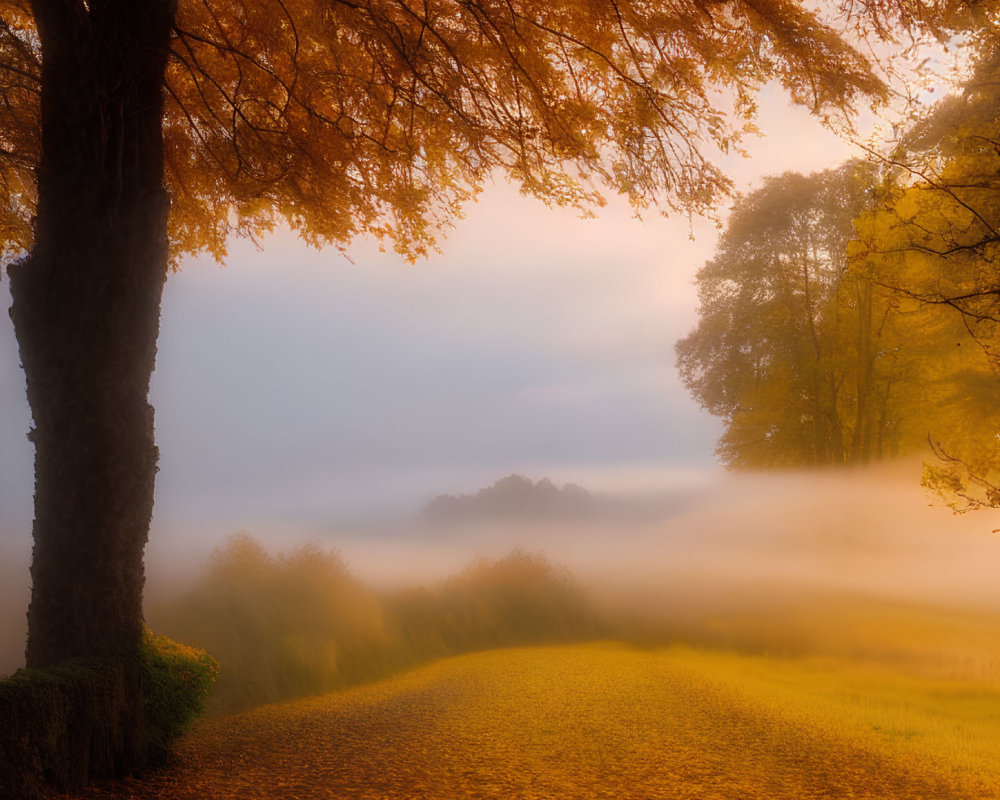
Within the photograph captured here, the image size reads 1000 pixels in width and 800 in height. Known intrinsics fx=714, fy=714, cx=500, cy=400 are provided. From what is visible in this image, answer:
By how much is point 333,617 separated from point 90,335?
18.2ft

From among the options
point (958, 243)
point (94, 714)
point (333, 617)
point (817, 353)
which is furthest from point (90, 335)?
point (817, 353)

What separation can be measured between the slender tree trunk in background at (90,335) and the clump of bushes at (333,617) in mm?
2821

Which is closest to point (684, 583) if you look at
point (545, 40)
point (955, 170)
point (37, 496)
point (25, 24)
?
point (955, 170)

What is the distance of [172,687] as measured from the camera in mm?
5453

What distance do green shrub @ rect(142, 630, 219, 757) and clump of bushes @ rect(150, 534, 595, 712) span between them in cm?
234

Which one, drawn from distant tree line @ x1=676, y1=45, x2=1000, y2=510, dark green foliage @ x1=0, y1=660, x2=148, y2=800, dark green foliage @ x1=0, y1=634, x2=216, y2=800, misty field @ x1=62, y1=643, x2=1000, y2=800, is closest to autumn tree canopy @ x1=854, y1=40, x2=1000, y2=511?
distant tree line @ x1=676, y1=45, x2=1000, y2=510

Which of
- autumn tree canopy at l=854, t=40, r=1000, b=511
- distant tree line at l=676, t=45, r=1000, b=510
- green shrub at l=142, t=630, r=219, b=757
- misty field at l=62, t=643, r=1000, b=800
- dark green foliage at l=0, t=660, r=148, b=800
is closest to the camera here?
dark green foliage at l=0, t=660, r=148, b=800

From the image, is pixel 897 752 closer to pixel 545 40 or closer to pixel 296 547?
pixel 545 40

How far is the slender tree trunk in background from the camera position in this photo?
5.44m

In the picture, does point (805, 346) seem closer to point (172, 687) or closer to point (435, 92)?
point (435, 92)

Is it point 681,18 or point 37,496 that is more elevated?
point 681,18

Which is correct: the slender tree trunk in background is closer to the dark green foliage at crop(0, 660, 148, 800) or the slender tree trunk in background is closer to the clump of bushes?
the dark green foliage at crop(0, 660, 148, 800)

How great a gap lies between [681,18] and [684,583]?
384 inches

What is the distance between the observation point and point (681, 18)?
22.8ft
